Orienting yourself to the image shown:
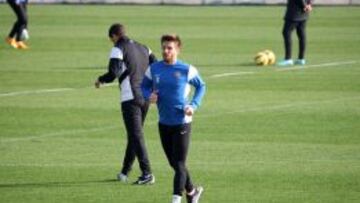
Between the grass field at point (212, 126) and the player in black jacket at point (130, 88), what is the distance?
1.18 feet

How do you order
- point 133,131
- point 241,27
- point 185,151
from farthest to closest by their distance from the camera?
point 241,27, point 133,131, point 185,151

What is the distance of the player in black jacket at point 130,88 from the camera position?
578 inches

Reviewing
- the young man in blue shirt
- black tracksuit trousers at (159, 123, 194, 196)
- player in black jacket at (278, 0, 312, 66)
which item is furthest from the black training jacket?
player in black jacket at (278, 0, 312, 66)

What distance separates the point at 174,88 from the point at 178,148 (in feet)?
2.41

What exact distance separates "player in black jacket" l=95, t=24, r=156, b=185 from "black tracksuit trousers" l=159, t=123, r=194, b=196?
153 cm

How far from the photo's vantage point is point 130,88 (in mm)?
14742

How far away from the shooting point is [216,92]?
23.7 m

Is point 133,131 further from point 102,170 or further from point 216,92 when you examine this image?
point 216,92

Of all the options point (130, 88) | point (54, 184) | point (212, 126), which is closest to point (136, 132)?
point (130, 88)

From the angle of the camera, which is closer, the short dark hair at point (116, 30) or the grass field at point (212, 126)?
the grass field at point (212, 126)

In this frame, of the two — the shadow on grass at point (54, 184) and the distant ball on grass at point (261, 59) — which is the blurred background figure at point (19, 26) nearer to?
the distant ball on grass at point (261, 59)

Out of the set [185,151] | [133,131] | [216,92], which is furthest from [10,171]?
[216,92]

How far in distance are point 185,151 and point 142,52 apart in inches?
93.4

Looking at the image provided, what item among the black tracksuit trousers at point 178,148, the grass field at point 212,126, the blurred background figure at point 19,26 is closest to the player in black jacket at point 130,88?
the grass field at point 212,126
